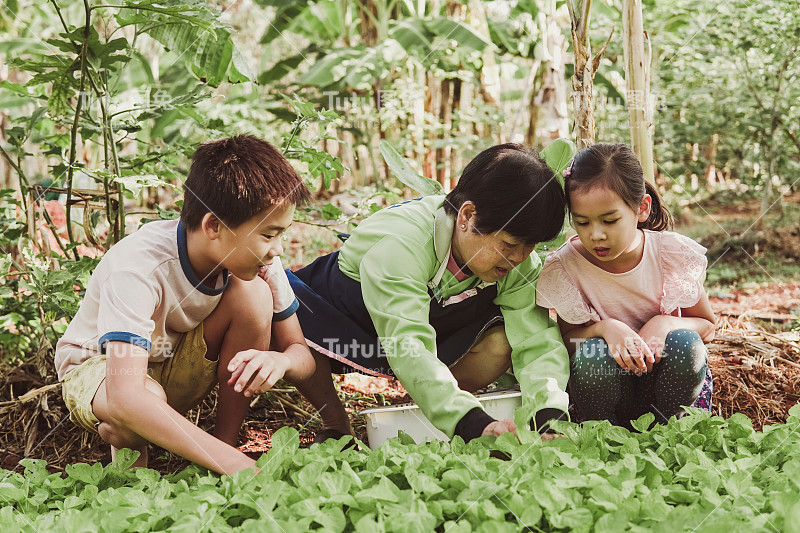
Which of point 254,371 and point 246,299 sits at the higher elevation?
point 246,299

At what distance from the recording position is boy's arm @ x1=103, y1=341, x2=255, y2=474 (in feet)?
5.26

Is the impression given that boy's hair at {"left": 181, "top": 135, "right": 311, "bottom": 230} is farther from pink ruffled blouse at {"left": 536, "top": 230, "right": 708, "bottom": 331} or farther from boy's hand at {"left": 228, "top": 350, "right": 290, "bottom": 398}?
pink ruffled blouse at {"left": 536, "top": 230, "right": 708, "bottom": 331}

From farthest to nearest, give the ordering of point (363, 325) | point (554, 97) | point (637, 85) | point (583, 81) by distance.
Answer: point (554, 97) → point (637, 85) → point (583, 81) → point (363, 325)

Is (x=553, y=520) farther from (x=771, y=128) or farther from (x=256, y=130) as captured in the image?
(x=256, y=130)

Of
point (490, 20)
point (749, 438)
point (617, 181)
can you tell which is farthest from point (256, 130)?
point (749, 438)

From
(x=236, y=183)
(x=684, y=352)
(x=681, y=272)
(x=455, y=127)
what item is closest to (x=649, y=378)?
(x=684, y=352)

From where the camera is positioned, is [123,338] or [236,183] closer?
[123,338]

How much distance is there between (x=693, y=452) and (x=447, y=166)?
518 centimetres

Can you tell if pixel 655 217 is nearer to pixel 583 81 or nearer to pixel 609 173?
pixel 609 173

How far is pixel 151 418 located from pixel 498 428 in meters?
0.78

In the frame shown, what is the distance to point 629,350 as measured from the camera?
1922 millimetres

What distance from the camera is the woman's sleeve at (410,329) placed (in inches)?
70.6

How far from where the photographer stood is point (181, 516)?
1.31 m

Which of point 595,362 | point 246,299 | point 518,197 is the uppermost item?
point 518,197
